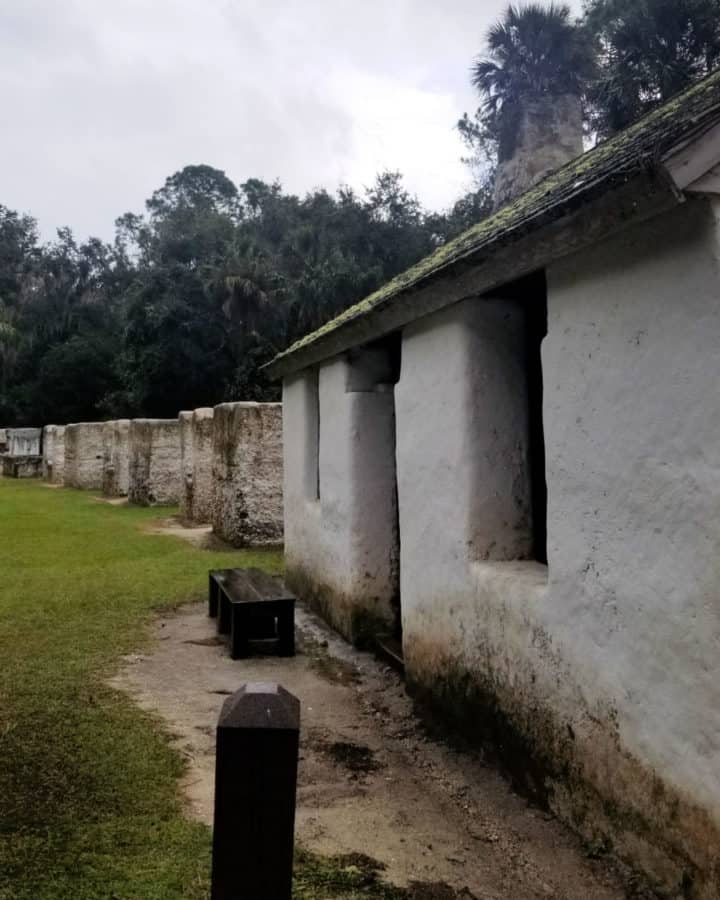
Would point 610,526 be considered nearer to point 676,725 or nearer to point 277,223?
point 676,725

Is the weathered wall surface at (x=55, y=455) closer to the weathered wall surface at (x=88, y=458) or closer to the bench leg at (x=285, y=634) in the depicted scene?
the weathered wall surface at (x=88, y=458)

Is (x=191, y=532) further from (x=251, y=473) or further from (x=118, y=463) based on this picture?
(x=118, y=463)

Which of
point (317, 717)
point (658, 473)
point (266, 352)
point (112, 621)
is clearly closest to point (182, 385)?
point (266, 352)

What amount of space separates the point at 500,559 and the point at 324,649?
8.44 ft

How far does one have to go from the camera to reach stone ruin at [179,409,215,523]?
1398 centimetres

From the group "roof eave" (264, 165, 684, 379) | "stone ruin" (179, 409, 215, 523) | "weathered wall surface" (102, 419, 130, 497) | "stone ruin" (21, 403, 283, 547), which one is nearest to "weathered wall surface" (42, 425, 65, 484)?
"stone ruin" (21, 403, 283, 547)

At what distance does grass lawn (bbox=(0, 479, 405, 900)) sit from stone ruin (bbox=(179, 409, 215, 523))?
4603mm

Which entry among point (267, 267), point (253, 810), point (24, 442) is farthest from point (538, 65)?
point (253, 810)

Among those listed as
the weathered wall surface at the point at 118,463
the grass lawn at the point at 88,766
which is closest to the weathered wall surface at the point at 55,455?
the weathered wall surface at the point at 118,463

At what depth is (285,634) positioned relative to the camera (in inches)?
256

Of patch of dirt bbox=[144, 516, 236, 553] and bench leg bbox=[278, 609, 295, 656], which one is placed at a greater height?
patch of dirt bbox=[144, 516, 236, 553]

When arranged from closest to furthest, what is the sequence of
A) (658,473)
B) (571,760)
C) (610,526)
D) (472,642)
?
(658,473) < (610,526) < (571,760) < (472,642)

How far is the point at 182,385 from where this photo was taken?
111 ft

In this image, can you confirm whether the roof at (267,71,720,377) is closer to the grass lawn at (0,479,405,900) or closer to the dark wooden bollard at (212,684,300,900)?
the dark wooden bollard at (212,684,300,900)
